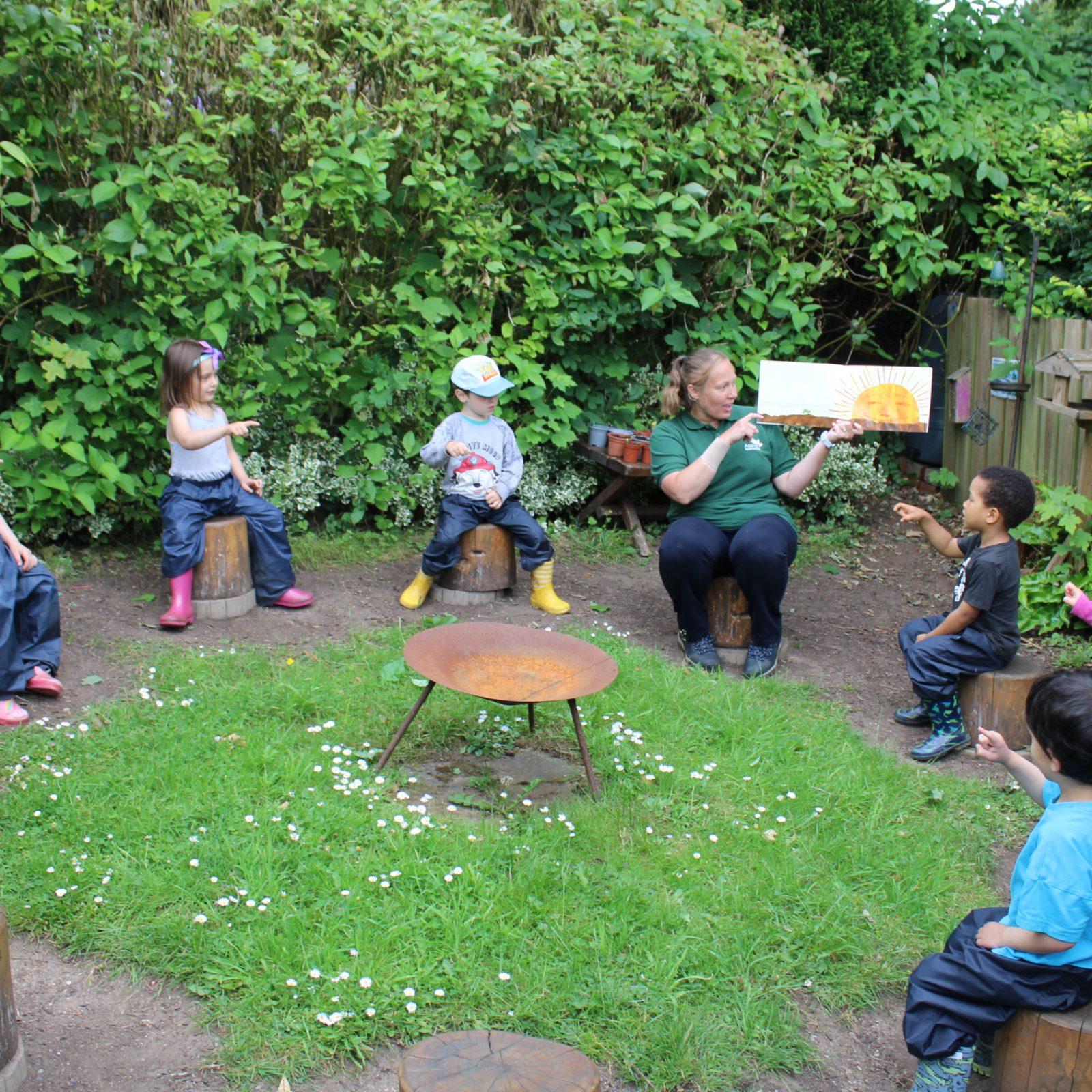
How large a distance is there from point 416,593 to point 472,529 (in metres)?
0.44

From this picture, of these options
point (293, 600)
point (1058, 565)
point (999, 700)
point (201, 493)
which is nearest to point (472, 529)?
point (293, 600)

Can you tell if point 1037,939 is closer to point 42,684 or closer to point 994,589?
point 994,589

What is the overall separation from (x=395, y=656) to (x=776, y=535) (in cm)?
181

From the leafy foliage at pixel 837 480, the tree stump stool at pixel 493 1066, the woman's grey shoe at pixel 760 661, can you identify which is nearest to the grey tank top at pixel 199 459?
the woman's grey shoe at pixel 760 661

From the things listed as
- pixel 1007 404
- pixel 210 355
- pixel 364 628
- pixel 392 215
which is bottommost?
pixel 364 628

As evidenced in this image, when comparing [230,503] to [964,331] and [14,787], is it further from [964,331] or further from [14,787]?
[964,331]

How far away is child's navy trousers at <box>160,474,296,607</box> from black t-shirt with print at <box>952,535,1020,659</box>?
3229mm

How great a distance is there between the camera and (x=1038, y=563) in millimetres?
5992

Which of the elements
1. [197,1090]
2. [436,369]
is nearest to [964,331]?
[436,369]

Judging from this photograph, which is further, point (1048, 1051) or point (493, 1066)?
point (1048, 1051)

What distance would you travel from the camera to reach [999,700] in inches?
174

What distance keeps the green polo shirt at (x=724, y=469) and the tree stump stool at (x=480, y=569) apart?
94 centimetres

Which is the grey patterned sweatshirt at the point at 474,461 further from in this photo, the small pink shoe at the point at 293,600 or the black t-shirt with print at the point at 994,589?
the black t-shirt with print at the point at 994,589

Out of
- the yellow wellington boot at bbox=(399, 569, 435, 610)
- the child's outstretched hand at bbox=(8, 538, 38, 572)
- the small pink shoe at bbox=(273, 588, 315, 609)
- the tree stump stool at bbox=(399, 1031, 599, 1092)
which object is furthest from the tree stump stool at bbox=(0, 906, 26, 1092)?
the yellow wellington boot at bbox=(399, 569, 435, 610)
